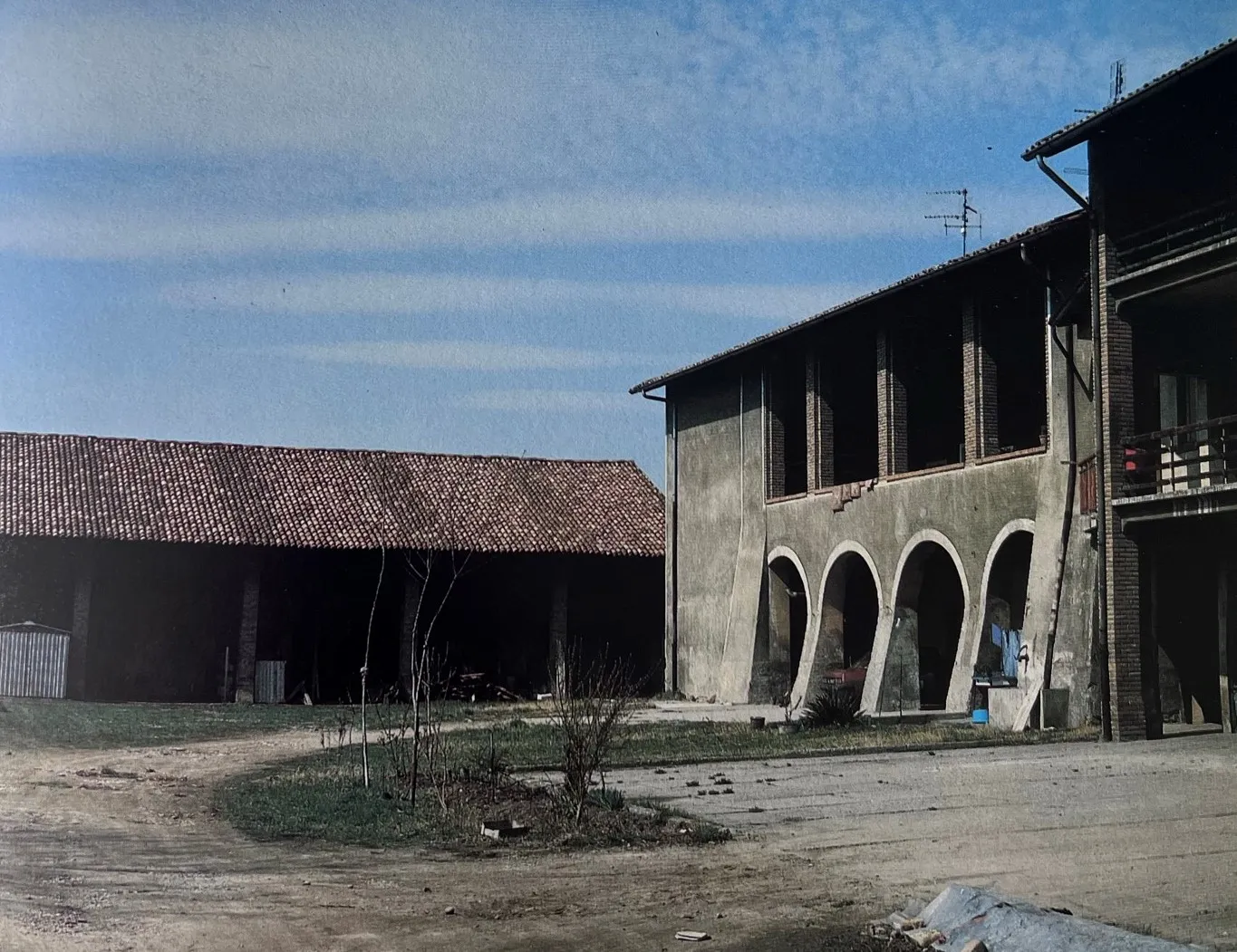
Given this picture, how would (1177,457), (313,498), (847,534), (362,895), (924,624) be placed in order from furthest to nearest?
1. (313,498)
2. (924,624)
3. (847,534)
4. (1177,457)
5. (362,895)

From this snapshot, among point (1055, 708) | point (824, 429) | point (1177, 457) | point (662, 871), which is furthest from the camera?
point (824, 429)

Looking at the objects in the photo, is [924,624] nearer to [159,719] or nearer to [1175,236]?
[1175,236]

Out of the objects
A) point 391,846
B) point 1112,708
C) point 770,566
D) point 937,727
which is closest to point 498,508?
point 770,566

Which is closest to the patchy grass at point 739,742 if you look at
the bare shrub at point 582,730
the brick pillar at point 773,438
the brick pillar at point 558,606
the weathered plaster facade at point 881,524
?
the weathered plaster facade at point 881,524

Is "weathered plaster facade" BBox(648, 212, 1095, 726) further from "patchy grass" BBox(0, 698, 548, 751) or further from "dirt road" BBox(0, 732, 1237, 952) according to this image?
"dirt road" BBox(0, 732, 1237, 952)

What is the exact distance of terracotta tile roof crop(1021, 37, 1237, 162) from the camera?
49.4ft

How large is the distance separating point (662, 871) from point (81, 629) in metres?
24.9

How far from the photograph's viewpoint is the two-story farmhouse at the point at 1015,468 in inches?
701

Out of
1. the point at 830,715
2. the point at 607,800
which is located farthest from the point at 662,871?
the point at 830,715

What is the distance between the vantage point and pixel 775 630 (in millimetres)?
28250

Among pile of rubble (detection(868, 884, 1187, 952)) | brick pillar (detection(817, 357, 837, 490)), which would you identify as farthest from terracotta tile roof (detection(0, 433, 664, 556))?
pile of rubble (detection(868, 884, 1187, 952))

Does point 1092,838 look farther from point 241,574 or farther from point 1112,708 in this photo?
point 241,574

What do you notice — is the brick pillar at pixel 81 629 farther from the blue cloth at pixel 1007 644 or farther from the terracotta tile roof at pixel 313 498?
the blue cloth at pixel 1007 644

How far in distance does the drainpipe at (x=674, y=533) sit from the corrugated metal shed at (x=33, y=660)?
45.2 feet
